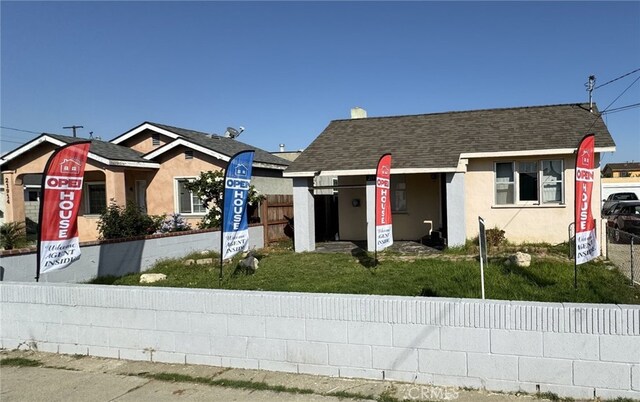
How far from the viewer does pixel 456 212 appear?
44.9 feet

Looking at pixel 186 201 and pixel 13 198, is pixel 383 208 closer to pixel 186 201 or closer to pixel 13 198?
pixel 186 201

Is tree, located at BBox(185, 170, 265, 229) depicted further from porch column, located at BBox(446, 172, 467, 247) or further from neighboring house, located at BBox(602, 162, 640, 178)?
neighboring house, located at BBox(602, 162, 640, 178)

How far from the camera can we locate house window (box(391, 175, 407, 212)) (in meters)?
16.3

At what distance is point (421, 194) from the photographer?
16188 mm

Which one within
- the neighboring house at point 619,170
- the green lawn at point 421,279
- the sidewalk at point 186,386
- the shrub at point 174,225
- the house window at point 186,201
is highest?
the neighboring house at point 619,170

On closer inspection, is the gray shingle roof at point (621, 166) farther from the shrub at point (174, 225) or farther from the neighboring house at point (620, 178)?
the shrub at point (174, 225)

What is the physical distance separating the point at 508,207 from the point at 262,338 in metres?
11.0

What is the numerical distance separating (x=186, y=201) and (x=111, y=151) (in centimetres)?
332

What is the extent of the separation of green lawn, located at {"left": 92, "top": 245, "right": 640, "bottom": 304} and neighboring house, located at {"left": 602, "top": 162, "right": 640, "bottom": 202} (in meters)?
24.7

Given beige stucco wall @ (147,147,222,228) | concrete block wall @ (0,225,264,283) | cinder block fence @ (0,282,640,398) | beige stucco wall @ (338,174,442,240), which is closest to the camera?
cinder block fence @ (0,282,640,398)

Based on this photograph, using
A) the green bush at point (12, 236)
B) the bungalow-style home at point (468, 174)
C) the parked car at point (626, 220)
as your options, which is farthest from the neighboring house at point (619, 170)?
the green bush at point (12, 236)

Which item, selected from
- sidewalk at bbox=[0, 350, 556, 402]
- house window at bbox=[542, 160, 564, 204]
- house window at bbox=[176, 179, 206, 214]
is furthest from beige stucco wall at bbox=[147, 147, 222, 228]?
sidewalk at bbox=[0, 350, 556, 402]

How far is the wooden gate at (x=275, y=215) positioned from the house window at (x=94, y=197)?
24.8 feet

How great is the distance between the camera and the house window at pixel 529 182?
14.1 m
